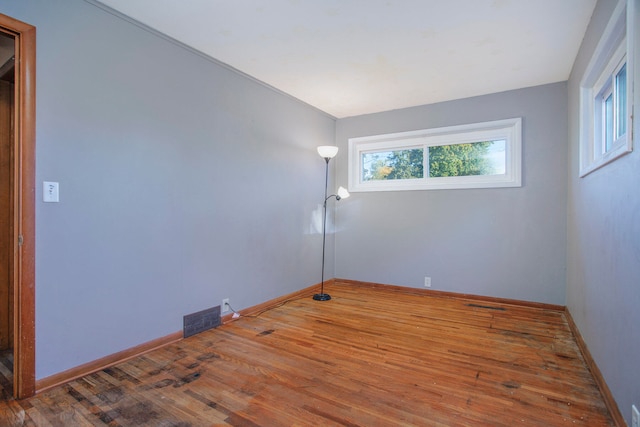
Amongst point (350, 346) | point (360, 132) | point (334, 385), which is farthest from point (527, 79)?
point (334, 385)

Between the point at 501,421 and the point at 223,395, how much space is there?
1487mm

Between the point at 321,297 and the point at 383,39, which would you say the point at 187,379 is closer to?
the point at 321,297

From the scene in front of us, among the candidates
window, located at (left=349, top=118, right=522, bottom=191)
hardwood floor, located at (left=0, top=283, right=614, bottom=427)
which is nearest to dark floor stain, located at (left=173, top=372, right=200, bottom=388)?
hardwood floor, located at (left=0, top=283, right=614, bottom=427)

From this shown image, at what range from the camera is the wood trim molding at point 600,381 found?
1.56 meters

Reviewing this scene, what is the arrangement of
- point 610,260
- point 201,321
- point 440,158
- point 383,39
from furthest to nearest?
1. point 440,158
2. point 201,321
3. point 383,39
4. point 610,260

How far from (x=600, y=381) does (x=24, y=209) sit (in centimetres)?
344

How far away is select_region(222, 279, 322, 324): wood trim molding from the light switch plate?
5.42 ft

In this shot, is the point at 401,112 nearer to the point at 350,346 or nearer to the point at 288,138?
the point at 288,138

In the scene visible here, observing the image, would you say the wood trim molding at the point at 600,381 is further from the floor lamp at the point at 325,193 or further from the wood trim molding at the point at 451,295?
the floor lamp at the point at 325,193

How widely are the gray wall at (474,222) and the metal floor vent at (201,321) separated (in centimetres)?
223

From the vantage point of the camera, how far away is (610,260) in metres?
1.78

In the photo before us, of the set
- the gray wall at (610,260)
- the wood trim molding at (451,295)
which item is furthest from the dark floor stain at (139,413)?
the wood trim molding at (451,295)

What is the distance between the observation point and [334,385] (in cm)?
195

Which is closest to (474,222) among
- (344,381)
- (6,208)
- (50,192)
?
(344,381)
